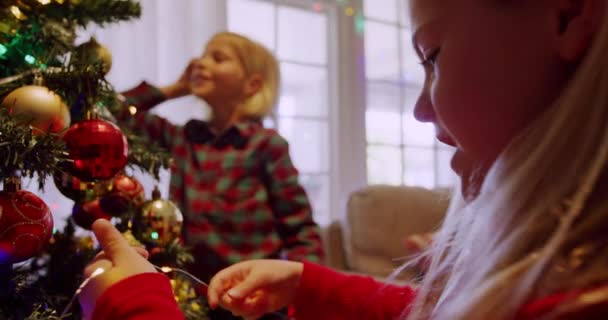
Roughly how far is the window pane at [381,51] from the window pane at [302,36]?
0.75 feet

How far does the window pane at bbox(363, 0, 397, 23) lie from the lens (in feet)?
8.83

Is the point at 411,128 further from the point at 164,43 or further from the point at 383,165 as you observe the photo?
the point at 164,43

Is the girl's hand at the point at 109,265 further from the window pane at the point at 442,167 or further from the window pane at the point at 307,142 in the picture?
the window pane at the point at 442,167

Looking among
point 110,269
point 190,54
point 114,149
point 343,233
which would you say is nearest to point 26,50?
point 114,149

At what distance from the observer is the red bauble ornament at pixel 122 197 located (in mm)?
821

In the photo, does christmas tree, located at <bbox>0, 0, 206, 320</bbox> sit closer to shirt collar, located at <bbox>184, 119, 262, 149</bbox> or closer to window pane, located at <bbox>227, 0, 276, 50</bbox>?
shirt collar, located at <bbox>184, 119, 262, 149</bbox>

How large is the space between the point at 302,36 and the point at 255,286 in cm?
196

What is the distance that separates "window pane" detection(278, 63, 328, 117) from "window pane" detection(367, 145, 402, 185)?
31 centimetres

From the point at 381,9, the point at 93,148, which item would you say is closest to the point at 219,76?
the point at 93,148

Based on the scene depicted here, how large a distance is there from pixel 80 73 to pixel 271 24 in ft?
5.61

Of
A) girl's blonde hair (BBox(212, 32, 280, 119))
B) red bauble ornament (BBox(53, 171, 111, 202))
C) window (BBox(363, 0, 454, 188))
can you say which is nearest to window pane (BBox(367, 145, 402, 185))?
window (BBox(363, 0, 454, 188))

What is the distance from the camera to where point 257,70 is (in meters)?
1.50

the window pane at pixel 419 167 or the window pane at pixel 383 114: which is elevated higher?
the window pane at pixel 383 114

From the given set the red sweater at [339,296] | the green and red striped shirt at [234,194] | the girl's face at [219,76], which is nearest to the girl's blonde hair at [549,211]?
the red sweater at [339,296]
